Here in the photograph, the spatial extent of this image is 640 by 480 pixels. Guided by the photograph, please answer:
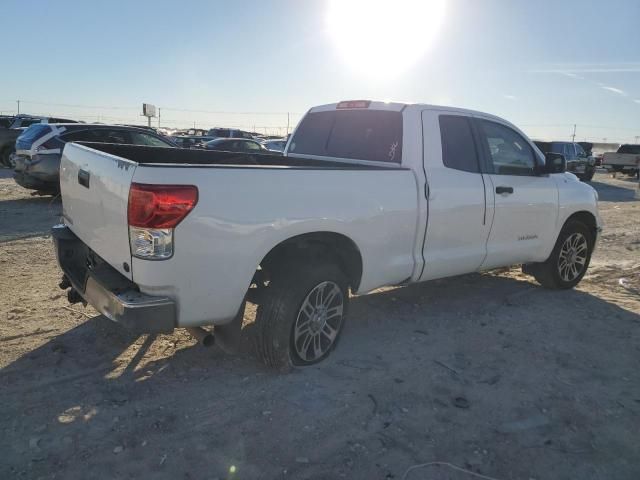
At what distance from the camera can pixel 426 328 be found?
4840 millimetres

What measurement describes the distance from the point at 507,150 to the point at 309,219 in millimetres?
2749

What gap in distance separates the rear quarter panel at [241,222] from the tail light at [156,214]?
0.04 metres

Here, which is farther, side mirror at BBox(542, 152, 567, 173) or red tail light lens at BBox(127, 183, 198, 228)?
side mirror at BBox(542, 152, 567, 173)

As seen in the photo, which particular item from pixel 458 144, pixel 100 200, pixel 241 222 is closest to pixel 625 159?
pixel 458 144

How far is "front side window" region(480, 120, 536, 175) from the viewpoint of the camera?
16.8ft

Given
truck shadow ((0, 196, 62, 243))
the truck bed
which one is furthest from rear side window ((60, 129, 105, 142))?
the truck bed

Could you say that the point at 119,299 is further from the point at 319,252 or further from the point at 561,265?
the point at 561,265

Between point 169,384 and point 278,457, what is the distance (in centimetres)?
108

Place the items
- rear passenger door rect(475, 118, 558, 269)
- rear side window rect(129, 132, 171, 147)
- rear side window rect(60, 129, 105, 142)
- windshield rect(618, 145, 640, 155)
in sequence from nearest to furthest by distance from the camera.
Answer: rear passenger door rect(475, 118, 558, 269), rear side window rect(60, 129, 105, 142), rear side window rect(129, 132, 171, 147), windshield rect(618, 145, 640, 155)

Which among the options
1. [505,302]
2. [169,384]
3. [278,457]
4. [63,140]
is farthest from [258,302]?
[63,140]

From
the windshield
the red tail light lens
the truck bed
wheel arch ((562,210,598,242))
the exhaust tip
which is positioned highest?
the windshield

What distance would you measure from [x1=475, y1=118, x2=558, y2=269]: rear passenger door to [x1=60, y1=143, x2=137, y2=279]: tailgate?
3290mm

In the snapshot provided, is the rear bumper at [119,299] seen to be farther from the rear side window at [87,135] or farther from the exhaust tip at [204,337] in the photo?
the rear side window at [87,135]

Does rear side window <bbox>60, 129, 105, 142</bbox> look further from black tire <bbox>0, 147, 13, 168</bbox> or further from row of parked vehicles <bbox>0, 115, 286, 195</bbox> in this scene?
black tire <bbox>0, 147, 13, 168</bbox>
